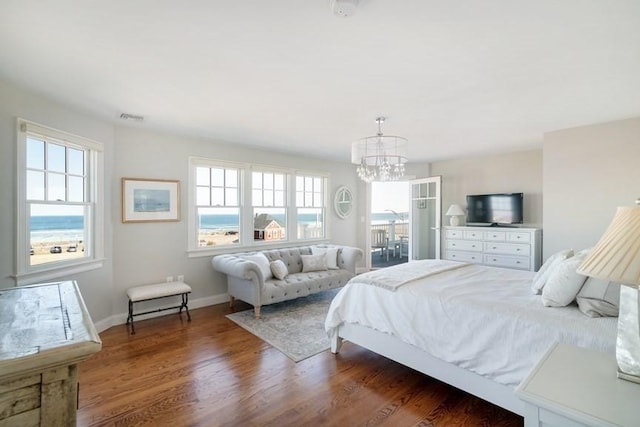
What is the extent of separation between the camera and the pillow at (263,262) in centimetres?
419

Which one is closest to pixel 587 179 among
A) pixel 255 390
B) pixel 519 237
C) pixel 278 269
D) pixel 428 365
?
pixel 519 237

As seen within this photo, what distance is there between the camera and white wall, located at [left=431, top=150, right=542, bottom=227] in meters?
5.20

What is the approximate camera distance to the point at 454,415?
2111 mm

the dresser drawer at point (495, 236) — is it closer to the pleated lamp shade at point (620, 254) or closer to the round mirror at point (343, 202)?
the round mirror at point (343, 202)

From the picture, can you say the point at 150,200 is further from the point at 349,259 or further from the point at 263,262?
the point at 349,259

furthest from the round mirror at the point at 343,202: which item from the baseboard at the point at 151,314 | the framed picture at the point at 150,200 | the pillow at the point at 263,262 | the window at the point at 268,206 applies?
the framed picture at the point at 150,200

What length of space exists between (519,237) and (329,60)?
4342 mm

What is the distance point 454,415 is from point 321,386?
3.16 ft

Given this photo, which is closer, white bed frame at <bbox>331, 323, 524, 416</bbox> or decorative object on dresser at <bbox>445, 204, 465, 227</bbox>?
white bed frame at <bbox>331, 323, 524, 416</bbox>

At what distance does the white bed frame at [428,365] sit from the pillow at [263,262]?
153 centimetres

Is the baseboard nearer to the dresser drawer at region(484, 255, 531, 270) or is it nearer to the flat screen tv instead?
the dresser drawer at region(484, 255, 531, 270)

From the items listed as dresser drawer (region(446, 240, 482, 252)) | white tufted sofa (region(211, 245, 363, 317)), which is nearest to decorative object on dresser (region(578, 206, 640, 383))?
white tufted sofa (region(211, 245, 363, 317))

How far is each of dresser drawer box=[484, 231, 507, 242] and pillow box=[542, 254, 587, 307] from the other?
319 centimetres

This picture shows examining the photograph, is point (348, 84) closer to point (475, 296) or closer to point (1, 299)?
point (475, 296)
